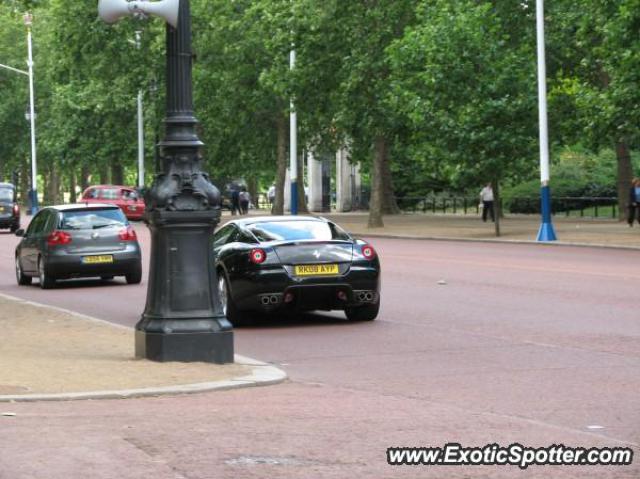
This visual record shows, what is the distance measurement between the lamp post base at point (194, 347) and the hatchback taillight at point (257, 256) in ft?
13.9

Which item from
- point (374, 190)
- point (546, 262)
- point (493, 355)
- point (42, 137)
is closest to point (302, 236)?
point (493, 355)

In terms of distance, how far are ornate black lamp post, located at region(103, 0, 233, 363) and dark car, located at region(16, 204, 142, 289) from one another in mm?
12759

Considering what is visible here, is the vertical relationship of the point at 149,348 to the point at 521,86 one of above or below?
below

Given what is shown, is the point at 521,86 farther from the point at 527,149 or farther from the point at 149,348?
the point at 149,348

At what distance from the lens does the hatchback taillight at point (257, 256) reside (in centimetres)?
1756

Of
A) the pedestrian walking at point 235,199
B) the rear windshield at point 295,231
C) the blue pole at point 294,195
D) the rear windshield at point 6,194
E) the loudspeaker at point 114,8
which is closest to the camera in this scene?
the loudspeaker at point 114,8

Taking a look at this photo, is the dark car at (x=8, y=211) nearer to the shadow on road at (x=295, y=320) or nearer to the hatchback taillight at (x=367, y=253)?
the shadow on road at (x=295, y=320)

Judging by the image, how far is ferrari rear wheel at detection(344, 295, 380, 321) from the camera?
712 inches

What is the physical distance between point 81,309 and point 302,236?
4515 mm

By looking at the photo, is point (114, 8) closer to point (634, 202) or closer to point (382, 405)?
point (382, 405)

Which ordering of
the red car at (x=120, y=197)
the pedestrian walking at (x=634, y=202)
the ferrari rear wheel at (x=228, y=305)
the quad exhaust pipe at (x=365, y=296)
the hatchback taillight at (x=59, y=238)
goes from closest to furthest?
1. the quad exhaust pipe at (x=365, y=296)
2. the ferrari rear wheel at (x=228, y=305)
3. the hatchback taillight at (x=59, y=238)
4. the pedestrian walking at (x=634, y=202)
5. the red car at (x=120, y=197)

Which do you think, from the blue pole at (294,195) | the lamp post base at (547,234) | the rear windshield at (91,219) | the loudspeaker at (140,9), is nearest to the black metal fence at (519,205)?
the blue pole at (294,195)

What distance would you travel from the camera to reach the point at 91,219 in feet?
88.6

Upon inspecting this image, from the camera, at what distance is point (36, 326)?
1733cm
